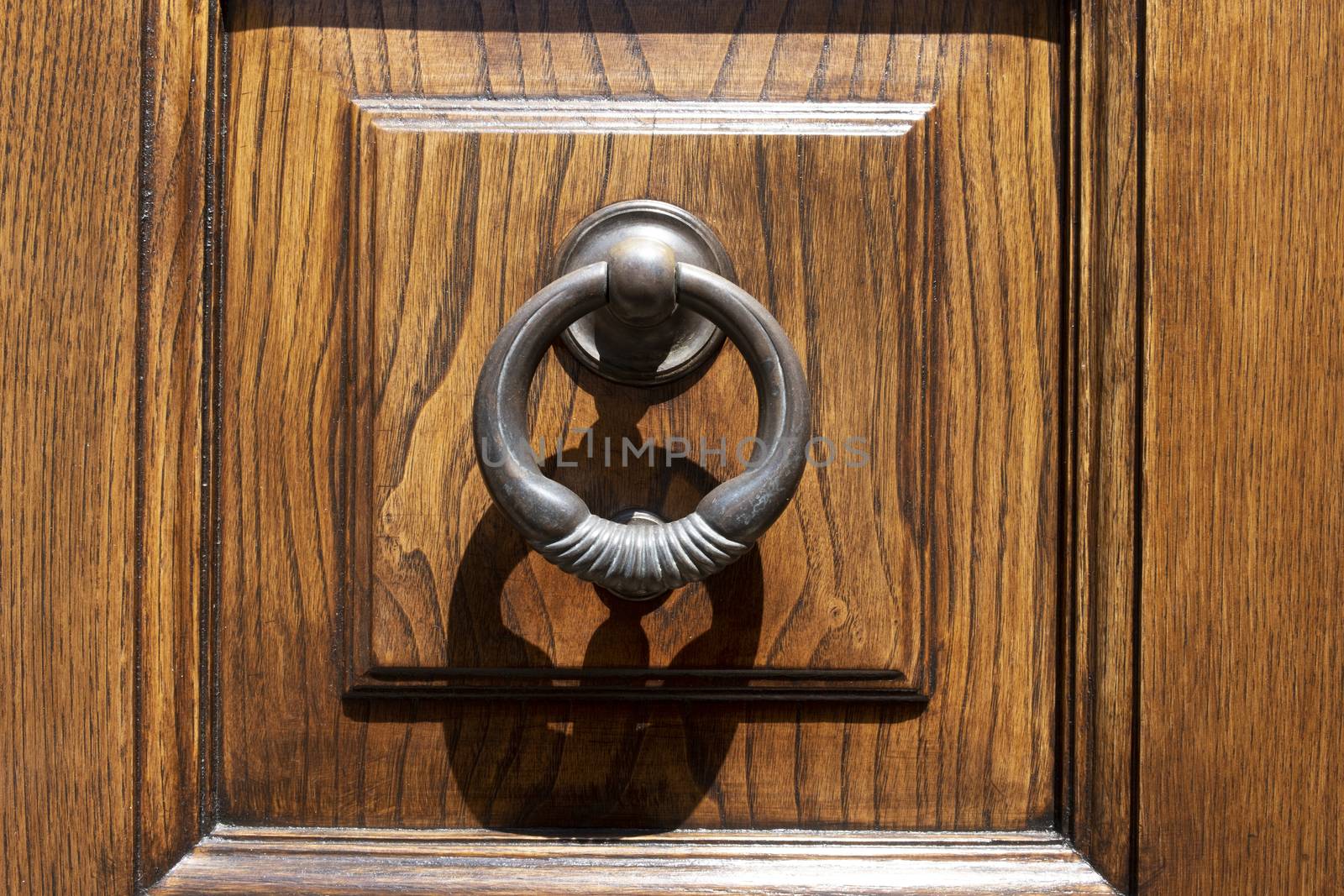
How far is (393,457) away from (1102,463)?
27 cm

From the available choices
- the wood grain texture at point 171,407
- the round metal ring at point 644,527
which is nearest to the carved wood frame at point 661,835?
the wood grain texture at point 171,407

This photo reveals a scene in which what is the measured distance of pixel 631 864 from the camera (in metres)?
0.38

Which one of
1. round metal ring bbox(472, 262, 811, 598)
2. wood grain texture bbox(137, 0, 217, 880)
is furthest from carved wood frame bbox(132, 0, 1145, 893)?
round metal ring bbox(472, 262, 811, 598)

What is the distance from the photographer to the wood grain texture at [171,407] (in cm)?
37

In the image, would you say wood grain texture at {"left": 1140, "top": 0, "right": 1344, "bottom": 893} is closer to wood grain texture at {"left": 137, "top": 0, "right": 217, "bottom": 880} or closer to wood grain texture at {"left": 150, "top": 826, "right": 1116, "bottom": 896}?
wood grain texture at {"left": 150, "top": 826, "right": 1116, "bottom": 896}

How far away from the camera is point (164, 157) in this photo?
37 cm

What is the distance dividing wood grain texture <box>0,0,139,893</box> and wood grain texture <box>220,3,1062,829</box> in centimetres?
4

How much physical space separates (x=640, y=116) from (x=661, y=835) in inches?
11.2

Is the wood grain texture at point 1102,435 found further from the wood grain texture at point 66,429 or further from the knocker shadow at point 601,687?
the wood grain texture at point 66,429

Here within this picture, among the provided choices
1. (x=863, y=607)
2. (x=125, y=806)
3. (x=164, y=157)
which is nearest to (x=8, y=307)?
(x=164, y=157)

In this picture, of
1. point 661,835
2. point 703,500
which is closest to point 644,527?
point 703,500

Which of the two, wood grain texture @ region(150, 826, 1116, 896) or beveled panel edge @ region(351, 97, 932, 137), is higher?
beveled panel edge @ region(351, 97, 932, 137)

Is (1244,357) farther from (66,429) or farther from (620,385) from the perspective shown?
(66,429)

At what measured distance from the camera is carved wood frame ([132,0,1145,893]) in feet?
1.21
